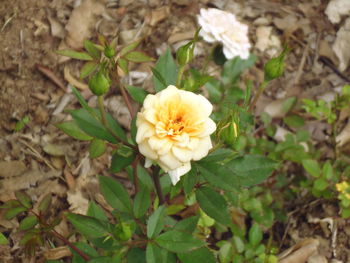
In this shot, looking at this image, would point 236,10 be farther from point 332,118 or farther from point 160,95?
point 160,95

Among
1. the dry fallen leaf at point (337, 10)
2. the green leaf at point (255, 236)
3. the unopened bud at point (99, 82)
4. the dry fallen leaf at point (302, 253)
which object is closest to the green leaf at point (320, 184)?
the dry fallen leaf at point (302, 253)

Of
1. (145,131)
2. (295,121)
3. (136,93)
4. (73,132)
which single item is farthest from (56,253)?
(295,121)

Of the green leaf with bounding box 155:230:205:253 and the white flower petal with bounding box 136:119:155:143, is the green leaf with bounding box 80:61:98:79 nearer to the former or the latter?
the white flower petal with bounding box 136:119:155:143

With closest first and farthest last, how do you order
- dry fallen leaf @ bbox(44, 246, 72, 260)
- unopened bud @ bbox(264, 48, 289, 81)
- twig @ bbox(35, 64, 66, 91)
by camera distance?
unopened bud @ bbox(264, 48, 289, 81)
dry fallen leaf @ bbox(44, 246, 72, 260)
twig @ bbox(35, 64, 66, 91)

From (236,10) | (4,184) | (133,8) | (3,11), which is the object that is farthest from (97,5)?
(4,184)

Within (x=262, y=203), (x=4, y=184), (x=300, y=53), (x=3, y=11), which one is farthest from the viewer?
(x=300, y=53)

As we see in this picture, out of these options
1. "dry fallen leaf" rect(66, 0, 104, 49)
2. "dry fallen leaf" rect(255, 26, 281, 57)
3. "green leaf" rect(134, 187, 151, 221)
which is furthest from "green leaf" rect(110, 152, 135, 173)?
"dry fallen leaf" rect(255, 26, 281, 57)
